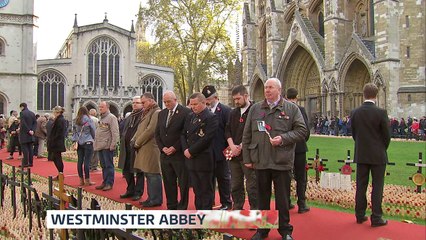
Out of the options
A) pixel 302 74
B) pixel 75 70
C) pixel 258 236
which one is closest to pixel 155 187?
pixel 258 236

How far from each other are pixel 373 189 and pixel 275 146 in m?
1.97

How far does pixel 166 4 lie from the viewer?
3812cm

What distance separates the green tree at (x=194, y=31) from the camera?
38.4m

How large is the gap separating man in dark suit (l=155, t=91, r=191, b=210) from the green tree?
106 ft

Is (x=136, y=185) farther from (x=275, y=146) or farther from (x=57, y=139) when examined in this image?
(x=275, y=146)

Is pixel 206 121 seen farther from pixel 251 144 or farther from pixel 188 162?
pixel 251 144

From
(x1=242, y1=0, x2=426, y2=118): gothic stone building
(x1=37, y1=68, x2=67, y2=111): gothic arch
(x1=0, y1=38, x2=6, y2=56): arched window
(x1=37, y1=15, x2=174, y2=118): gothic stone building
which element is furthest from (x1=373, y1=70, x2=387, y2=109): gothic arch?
(x1=0, y1=38, x2=6, y2=56): arched window

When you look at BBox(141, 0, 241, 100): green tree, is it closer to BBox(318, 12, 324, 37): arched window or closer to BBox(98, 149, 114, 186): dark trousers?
BBox(318, 12, 324, 37): arched window

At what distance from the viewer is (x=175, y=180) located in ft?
23.1

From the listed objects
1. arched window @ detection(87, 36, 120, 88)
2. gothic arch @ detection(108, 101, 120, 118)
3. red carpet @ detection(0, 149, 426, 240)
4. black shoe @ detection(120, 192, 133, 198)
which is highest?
arched window @ detection(87, 36, 120, 88)

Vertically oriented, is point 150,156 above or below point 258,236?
above

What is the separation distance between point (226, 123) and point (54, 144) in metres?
4.84

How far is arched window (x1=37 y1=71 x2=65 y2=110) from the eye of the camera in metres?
38.5

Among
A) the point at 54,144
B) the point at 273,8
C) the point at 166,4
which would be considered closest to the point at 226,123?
the point at 54,144
